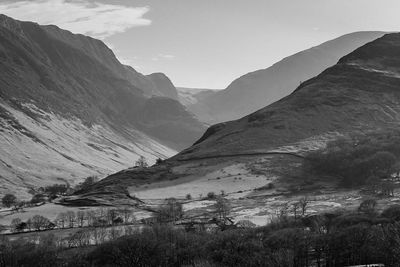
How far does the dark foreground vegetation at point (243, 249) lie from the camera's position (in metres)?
86.7

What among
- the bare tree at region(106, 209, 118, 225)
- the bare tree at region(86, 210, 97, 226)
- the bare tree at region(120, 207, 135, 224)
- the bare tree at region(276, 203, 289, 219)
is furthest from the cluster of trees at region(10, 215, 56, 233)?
the bare tree at region(276, 203, 289, 219)

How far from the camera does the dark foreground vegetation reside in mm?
86688

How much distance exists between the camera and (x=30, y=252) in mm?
102000

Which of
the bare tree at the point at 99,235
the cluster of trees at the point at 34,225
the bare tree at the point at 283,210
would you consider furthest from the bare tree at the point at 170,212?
the cluster of trees at the point at 34,225

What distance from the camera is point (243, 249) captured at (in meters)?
94.1

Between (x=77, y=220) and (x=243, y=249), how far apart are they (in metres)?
83.7

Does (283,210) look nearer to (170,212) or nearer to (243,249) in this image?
(170,212)

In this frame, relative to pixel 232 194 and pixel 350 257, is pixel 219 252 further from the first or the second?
pixel 232 194

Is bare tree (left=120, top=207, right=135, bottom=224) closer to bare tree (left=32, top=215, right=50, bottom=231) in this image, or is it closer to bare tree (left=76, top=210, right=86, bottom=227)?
bare tree (left=76, top=210, right=86, bottom=227)

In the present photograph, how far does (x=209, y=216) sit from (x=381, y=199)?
4875 centimetres

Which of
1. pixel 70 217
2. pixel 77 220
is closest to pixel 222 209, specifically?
pixel 77 220

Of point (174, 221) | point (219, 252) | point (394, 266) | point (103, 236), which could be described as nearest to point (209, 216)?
point (174, 221)

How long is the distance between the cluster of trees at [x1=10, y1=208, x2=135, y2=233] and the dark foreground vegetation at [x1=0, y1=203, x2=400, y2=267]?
4404 centimetres

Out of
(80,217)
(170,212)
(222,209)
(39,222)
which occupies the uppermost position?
(222,209)
